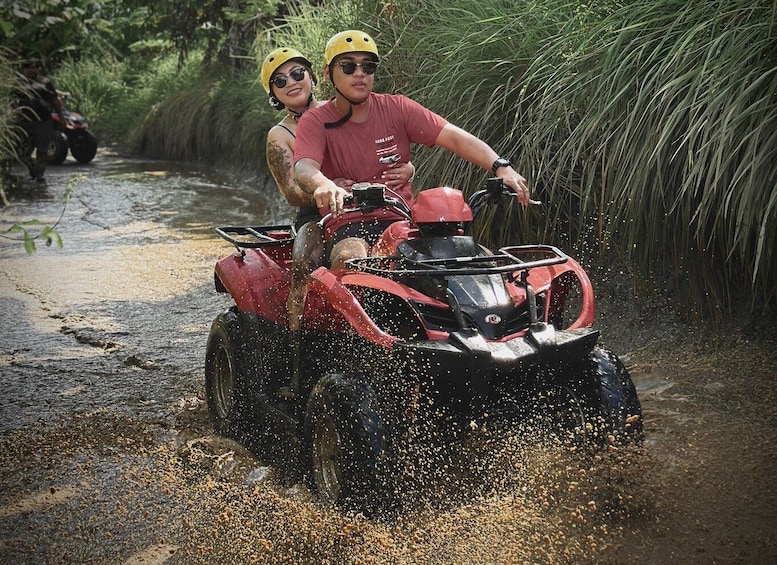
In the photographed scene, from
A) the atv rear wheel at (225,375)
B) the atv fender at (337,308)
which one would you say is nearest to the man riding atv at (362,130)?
the atv fender at (337,308)

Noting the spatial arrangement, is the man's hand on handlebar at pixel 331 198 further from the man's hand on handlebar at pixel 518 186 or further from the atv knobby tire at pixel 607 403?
the atv knobby tire at pixel 607 403

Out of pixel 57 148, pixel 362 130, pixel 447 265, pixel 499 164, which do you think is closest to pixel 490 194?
pixel 499 164

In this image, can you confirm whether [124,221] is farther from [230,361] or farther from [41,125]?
[230,361]

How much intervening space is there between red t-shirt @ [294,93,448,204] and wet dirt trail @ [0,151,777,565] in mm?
1355

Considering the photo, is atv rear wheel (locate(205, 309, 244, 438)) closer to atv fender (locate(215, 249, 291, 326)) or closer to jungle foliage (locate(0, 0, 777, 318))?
atv fender (locate(215, 249, 291, 326))

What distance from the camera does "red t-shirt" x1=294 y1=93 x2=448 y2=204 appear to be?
4.82m

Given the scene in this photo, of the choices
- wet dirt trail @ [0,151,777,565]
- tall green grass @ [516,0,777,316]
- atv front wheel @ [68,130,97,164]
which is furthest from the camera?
atv front wheel @ [68,130,97,164]

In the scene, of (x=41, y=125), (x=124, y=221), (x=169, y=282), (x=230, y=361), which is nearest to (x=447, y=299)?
(x=230, y=361)

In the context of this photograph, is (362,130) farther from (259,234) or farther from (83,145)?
(83,145)

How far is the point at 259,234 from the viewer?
534 centimetres

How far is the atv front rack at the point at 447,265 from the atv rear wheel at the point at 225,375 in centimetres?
122

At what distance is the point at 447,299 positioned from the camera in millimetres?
3898

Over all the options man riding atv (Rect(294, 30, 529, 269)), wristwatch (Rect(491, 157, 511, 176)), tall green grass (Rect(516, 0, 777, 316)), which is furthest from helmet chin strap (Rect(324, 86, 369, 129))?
tall green grass (Rect(516, 0, 777, 316))

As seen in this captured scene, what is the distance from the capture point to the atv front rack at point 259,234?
16.6 ft
